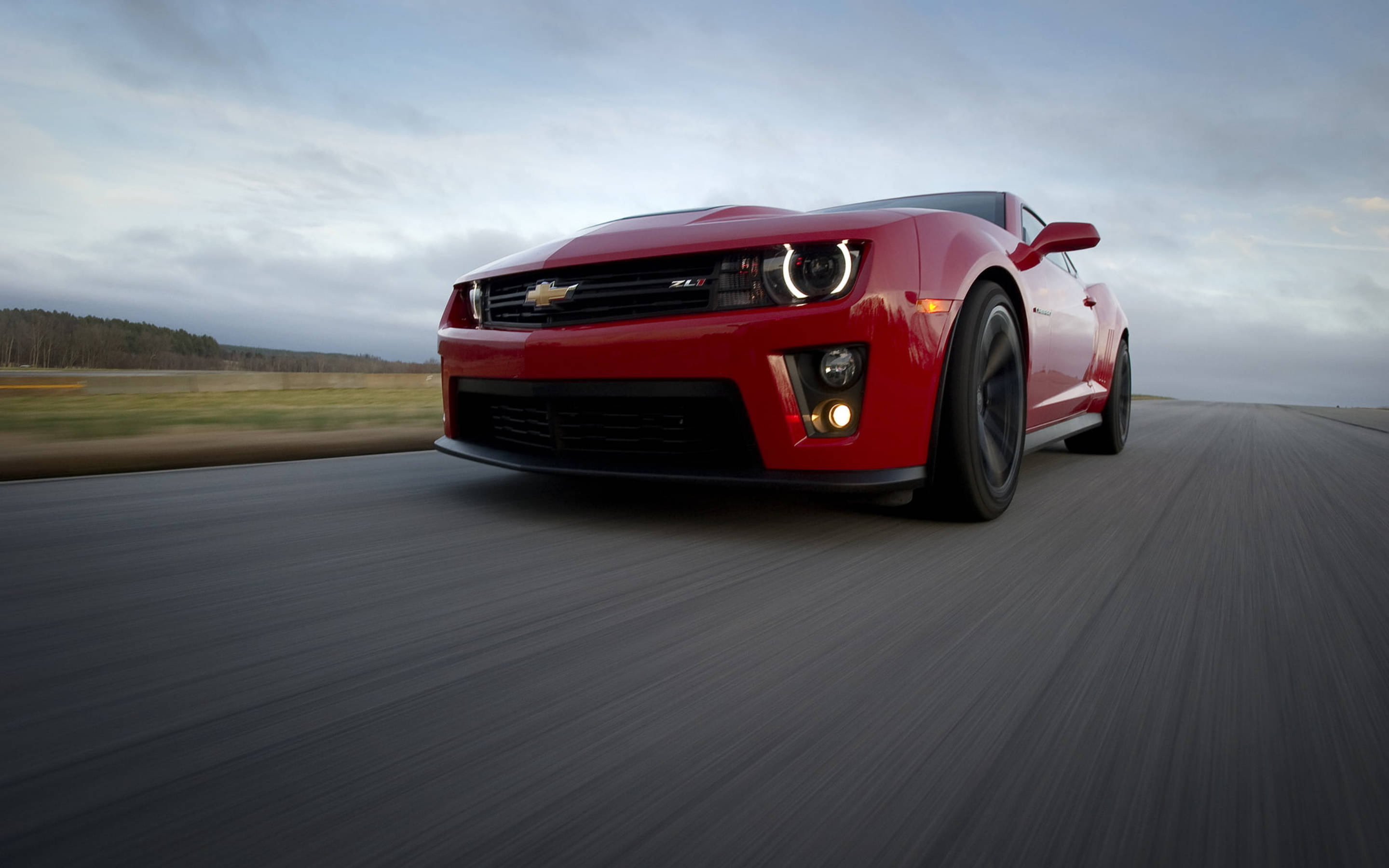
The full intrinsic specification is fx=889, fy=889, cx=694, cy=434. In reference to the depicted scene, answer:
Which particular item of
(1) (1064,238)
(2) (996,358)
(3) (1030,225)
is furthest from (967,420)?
(3) (1030,225)

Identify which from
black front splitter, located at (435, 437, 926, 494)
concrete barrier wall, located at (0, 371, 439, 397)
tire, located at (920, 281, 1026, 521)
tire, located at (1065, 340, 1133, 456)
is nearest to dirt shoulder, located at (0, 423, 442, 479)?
concrete barrier wall, located at (0, 371, 439, 397)

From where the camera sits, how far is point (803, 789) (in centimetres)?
109

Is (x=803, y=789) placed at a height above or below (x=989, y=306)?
below

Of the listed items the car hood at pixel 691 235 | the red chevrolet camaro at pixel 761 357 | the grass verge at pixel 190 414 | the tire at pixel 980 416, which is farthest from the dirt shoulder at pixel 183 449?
the tire at pixel 980 416

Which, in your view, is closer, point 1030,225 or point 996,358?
point 996,358

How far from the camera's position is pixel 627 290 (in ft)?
8.69

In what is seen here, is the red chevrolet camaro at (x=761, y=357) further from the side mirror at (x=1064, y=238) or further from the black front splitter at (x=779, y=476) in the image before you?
the side mirror at (x=1064, y=238)

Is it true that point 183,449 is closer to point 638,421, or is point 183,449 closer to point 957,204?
point 638,421

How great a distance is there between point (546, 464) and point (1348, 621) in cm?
204

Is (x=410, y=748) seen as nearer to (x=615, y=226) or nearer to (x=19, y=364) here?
(x=615, y=226)

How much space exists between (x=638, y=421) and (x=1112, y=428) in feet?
13.9

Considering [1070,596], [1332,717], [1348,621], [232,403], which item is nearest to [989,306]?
[1070,596]

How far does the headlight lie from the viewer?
2.46 meters

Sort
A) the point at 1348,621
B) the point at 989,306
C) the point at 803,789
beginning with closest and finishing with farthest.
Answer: the point at 803,789, the point at 1348,621, the point at 989,306
